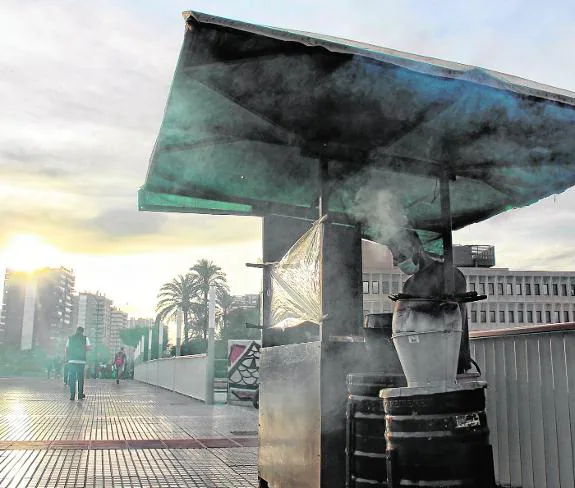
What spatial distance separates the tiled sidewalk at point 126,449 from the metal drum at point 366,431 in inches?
78.2

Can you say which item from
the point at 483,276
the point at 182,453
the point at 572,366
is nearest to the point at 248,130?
the point at 572,366

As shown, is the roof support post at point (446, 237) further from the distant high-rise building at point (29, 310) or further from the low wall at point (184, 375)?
the distant high-rise building at point (29, 310)

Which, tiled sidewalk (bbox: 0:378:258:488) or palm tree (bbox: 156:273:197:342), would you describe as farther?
palm tree (bbox: 156:273:197:342)

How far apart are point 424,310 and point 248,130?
2317mm

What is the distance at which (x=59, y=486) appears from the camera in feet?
16.9

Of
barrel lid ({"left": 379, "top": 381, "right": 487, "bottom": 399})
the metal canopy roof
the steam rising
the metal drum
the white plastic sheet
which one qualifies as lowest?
the metal drum

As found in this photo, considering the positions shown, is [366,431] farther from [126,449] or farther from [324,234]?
[126,449]

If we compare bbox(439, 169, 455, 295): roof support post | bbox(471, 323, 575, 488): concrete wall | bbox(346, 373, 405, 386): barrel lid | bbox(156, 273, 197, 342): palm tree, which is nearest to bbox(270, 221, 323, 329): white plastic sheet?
bbox(346, 373, 405, 386): barrel lid

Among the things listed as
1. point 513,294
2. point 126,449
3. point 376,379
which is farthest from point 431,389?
point 513,294

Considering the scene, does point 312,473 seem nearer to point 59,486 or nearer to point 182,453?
point 59,486

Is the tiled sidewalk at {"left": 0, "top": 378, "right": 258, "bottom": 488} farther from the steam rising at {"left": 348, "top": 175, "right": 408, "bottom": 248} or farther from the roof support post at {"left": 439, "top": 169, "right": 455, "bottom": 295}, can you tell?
the roof support post at {"left": 439, "top": 169, "right": 455, "bottom": 295}

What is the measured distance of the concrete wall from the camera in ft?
13.4

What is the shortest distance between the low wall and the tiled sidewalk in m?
4.11

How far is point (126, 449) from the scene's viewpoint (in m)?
7.27
